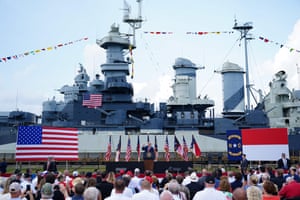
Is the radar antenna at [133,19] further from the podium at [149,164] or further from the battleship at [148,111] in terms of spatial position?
the podium at [149,164]

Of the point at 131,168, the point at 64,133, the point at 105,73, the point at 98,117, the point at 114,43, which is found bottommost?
the point at 131,168

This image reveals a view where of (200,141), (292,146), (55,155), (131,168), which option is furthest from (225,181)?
(292,146)

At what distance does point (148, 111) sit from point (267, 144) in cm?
2621

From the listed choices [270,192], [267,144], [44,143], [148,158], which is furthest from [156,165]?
[270,192]

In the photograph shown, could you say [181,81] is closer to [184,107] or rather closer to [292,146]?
[184,107]

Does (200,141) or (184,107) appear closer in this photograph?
(200,141)

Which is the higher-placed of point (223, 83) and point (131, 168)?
point (223, 83)

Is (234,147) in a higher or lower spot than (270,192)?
higher

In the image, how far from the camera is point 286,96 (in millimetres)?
47000

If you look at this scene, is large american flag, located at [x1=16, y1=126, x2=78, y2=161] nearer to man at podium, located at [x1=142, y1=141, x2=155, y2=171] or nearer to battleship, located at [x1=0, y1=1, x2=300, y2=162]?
man at podium, located at [x1=142, y1=141, x2=155, y2=171]

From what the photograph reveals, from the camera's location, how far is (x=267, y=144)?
17891 mm

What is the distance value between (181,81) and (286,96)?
1783 centimetres

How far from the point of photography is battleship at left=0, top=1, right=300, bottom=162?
39156 millimetres

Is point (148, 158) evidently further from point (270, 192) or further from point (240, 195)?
point (240, 195)
